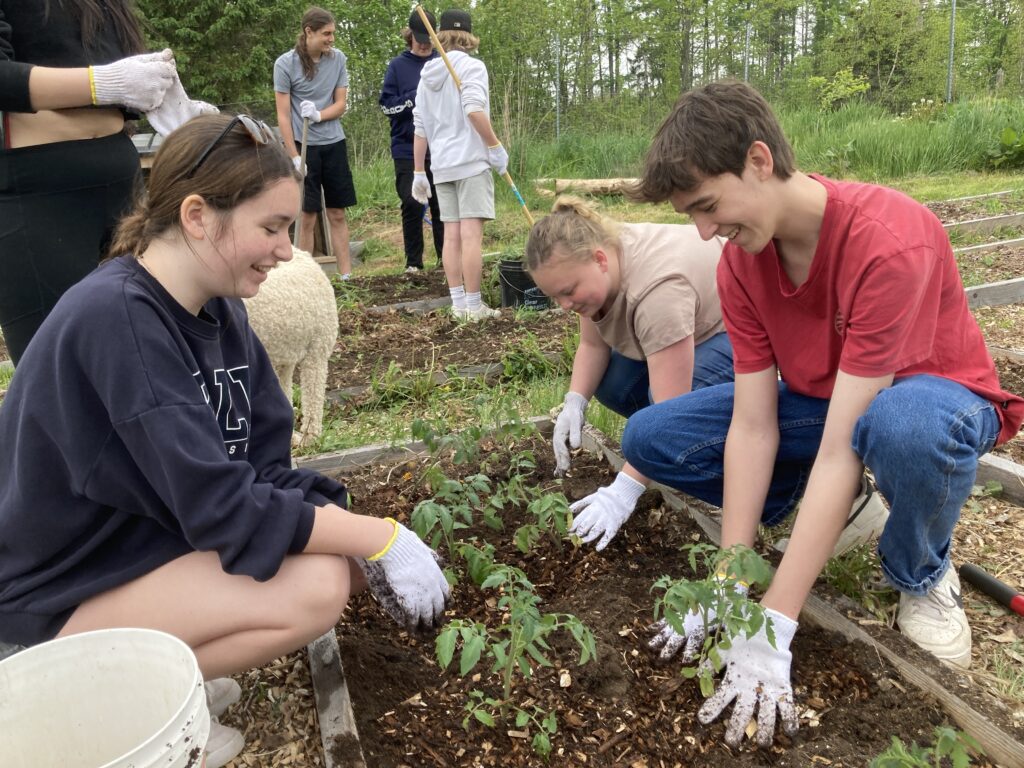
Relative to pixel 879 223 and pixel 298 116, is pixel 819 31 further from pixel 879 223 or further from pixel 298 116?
pixel 879 223

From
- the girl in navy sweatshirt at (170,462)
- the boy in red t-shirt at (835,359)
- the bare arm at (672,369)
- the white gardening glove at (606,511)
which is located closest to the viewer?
the girl in navy sweatshirt at (170,462)

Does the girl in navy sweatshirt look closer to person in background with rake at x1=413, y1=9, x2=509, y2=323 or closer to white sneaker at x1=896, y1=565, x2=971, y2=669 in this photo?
white sneaker at x1=896, y1=565, x2=971, y2=669

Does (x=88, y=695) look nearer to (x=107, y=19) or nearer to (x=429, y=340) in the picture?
Answer: (x=107, y=19)

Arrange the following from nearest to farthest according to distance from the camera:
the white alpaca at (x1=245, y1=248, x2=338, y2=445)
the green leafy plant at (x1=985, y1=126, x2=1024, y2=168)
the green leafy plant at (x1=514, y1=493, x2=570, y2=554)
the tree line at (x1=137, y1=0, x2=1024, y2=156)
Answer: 1. the green leafy plant at (x1=514, y1=493, x2=570, y2=554)
2. the white alpaca at (x1=245, y1=248, x2=338, y2=445)
3. the green leafy plant at (x1=985, y1=126, x2=1024, y2=168)
4. the tree line at (x1=137, y1=0, x2=1024, y2=156)

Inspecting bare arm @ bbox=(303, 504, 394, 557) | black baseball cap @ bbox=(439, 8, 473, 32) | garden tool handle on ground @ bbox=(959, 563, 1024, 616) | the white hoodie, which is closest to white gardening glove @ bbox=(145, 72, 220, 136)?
bare arm @ bbox=(303, 504, 394, 557)

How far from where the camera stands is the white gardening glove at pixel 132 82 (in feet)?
7.09

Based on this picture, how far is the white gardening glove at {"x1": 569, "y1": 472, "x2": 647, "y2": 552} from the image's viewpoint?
229 cm

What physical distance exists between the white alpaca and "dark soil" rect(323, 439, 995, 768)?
1168 millimetres

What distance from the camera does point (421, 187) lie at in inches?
241

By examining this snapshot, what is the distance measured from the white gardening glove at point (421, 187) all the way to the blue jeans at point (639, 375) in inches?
139

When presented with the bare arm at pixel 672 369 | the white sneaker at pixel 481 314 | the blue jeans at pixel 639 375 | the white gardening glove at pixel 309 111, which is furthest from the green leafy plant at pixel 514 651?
the white gardening glove at pixel 309 111

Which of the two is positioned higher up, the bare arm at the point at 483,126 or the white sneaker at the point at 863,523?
the bare arm at the point at 483,126

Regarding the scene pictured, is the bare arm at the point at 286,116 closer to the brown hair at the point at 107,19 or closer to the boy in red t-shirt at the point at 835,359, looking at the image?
the brown hair at the point at 107,19

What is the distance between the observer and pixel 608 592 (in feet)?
6.89
